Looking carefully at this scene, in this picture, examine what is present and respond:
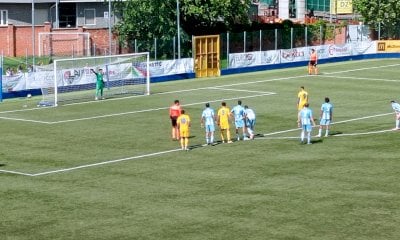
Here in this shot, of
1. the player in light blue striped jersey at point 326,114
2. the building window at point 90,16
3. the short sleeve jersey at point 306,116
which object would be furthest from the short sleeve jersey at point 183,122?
the building window at point 90,16

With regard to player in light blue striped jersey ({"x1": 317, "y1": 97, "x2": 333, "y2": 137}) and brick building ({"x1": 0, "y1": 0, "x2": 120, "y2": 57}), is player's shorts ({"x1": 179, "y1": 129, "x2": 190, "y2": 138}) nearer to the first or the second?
player in light blue striped jersey ({"x1": 317, "y1": 97, "x2": 333, "y2": 137})

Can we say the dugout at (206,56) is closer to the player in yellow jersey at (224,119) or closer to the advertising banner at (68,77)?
the advertising banner at (68,77)

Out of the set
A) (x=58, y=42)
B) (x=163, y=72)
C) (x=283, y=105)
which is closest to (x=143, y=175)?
(x=283, y=105)

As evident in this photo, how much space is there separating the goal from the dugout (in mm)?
7710

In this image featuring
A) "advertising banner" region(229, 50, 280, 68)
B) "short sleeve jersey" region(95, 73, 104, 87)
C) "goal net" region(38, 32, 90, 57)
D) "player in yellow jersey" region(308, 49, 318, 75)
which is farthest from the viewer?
"goal net" region(38, 32, 90, 57)

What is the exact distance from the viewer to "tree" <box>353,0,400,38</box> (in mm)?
84688

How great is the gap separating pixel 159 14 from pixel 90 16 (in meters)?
13.3

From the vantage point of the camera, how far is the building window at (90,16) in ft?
283

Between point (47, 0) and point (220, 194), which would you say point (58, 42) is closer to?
point (47, 0)

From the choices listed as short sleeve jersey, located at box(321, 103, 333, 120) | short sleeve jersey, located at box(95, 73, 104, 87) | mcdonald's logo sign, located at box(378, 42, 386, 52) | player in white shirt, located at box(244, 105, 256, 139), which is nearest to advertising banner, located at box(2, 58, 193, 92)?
short sleeve jersey, located at box(95, 73, 104, 87)

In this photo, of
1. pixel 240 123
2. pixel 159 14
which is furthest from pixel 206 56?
pixel 240 123

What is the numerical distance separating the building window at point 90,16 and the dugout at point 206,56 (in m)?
20.2

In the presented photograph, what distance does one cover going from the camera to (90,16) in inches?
3410

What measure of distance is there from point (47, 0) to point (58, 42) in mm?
9525
